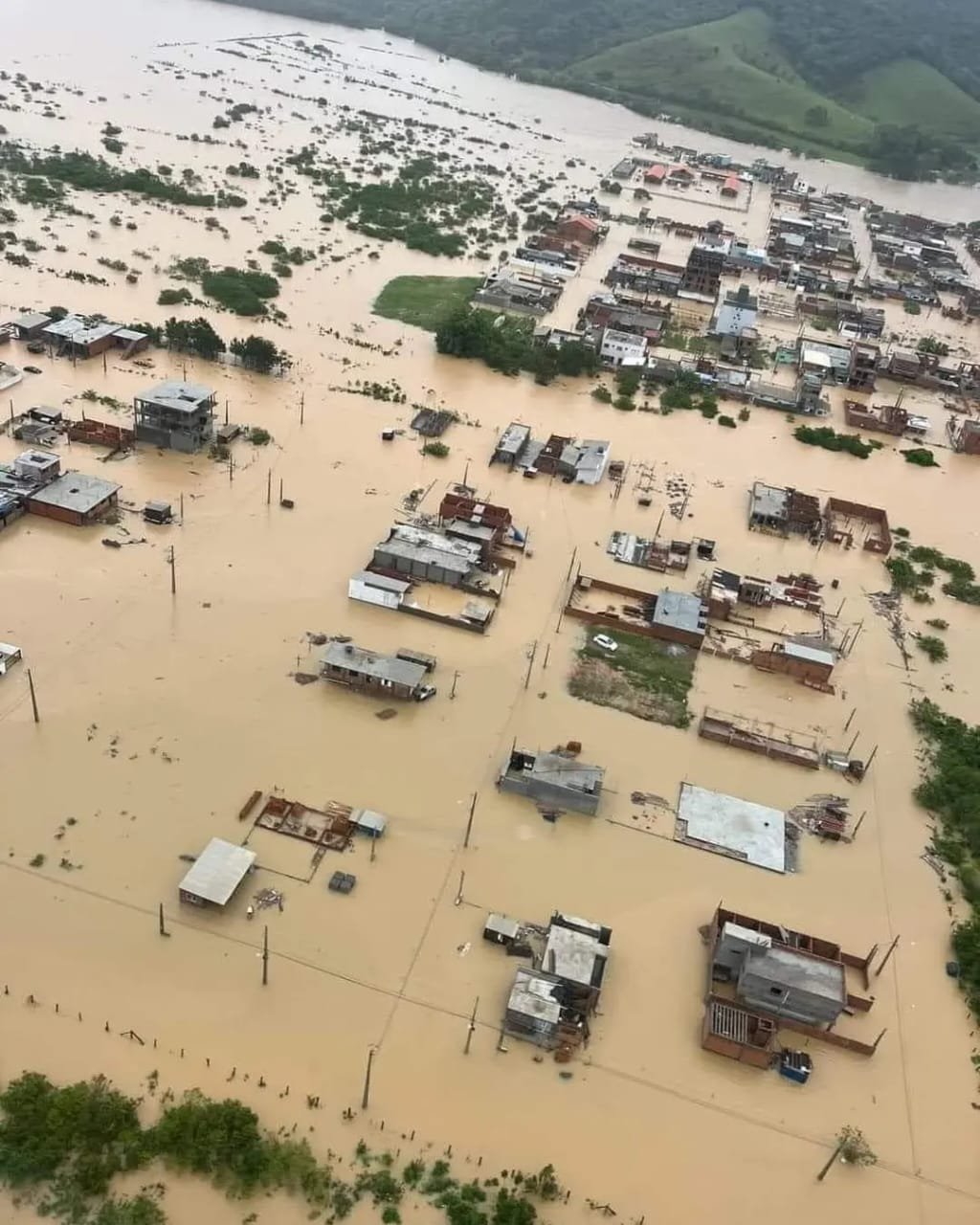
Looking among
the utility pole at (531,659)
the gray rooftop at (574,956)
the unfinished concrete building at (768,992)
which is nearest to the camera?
the unfinished concrete building at (768,992)

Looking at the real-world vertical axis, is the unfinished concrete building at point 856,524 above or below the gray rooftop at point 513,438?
below

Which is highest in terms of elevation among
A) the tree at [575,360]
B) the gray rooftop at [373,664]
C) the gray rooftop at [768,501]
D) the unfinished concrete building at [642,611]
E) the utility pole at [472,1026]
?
the tree at [575,360]

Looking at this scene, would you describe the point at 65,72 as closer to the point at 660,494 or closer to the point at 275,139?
the point at 275,139

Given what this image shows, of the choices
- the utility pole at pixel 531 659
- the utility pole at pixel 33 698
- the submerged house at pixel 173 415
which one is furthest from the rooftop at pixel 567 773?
the submerged house at pixel 173 415

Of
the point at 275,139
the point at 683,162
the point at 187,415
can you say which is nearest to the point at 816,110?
the point at 683,162

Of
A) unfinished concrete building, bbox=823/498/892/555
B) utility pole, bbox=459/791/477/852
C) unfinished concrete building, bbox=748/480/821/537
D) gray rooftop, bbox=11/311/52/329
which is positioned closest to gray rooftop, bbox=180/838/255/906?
utility pole, bbox=459/791/477/852

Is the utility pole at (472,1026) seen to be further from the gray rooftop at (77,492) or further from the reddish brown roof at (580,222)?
the reddish brown roof at (580,222)

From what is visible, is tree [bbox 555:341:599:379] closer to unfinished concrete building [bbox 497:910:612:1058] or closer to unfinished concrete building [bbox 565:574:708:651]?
unfinished concrete building [bbox 565:574:708:651]
